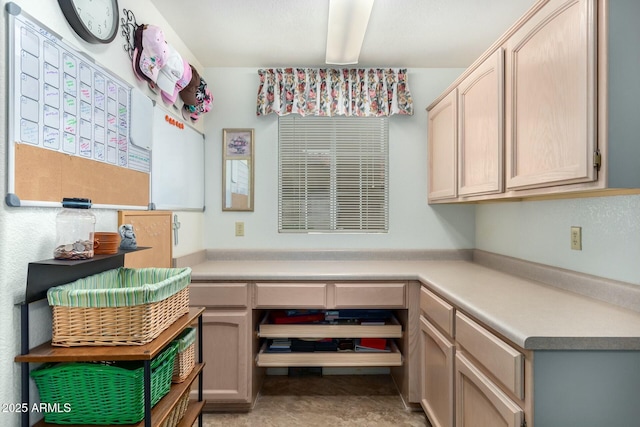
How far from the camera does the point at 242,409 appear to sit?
2.23m

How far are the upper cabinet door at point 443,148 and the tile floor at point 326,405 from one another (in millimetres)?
1419

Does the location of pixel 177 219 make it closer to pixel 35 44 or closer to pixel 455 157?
pixel 35 44

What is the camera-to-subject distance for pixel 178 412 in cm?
144

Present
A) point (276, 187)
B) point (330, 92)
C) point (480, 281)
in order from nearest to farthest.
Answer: point (480, 281) → point (330, 92) → point (276, 187)

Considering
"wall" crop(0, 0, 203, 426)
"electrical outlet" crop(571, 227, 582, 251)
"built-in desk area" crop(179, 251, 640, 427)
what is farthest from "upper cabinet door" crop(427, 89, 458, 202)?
"wall" crop(0, 0, 203, 426)

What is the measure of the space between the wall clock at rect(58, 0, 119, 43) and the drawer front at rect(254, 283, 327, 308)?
149 centimetres

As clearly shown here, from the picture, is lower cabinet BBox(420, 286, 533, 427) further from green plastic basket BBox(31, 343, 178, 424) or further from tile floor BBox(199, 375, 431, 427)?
green plastic basket BBox(31, 343, 178, 424)

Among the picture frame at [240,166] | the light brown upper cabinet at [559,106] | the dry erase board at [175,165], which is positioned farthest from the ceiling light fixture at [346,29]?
the dry erase board at [175,165]

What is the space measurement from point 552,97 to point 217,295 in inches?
77.5

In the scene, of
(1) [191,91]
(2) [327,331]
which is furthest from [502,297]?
(1) [191,91]

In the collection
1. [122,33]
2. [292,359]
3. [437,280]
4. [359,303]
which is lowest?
[292,359]

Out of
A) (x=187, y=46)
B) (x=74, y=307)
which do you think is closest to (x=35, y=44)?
(x=74, y=307)

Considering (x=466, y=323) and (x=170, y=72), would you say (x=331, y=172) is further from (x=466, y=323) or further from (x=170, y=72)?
(x=466, y=323)

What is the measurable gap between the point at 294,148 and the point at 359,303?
132cm
